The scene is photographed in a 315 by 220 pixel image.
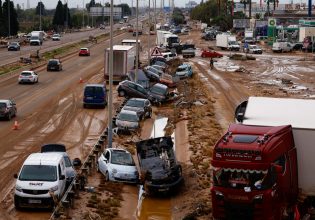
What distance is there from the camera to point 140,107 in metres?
40.4

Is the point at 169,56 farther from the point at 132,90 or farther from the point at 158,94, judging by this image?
the point at 132,90

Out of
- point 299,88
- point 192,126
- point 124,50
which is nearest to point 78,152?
point 192,126

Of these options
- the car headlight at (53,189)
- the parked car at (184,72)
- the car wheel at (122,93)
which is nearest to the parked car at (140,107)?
the car wheel at (122,93)

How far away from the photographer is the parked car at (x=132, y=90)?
47.2 metres

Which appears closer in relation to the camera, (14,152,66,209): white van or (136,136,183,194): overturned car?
(14,152,66,209): white van

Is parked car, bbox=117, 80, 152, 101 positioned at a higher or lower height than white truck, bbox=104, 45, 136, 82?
lower

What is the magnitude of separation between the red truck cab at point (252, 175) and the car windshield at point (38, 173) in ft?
18.9

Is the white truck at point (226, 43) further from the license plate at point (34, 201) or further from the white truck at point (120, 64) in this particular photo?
the license plate at point (34, 201)

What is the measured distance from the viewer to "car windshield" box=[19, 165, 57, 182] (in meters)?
20.5

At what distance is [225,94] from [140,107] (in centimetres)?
1479

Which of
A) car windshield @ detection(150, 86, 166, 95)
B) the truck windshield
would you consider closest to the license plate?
the truck windshield

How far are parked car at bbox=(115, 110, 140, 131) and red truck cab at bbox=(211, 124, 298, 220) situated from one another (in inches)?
714

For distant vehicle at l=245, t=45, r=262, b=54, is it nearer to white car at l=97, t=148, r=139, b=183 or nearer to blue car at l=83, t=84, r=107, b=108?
blue car at l=83, t=84, r=107, b=108

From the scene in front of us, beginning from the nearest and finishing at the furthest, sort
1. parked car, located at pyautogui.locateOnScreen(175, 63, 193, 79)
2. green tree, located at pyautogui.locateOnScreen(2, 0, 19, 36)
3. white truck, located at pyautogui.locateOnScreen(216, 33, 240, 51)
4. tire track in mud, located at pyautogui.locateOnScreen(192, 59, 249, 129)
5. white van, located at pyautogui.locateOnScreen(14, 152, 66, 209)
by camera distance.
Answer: white van, located at pyautogui.locateOnScreen(14, 152, 66, 209) → tire track in mud, located at pyautogui.locateOnScreen(192, 59, 249, 129) → parked car, located at pyautogui.locateOnScreen(175, 63, 193, 79) → white truck, located at pyautogui.locateOnScreen(216, 33, 240, 51) → green tree, located at pyautogui.locateOnScreen(2, 0, 19, 36)
